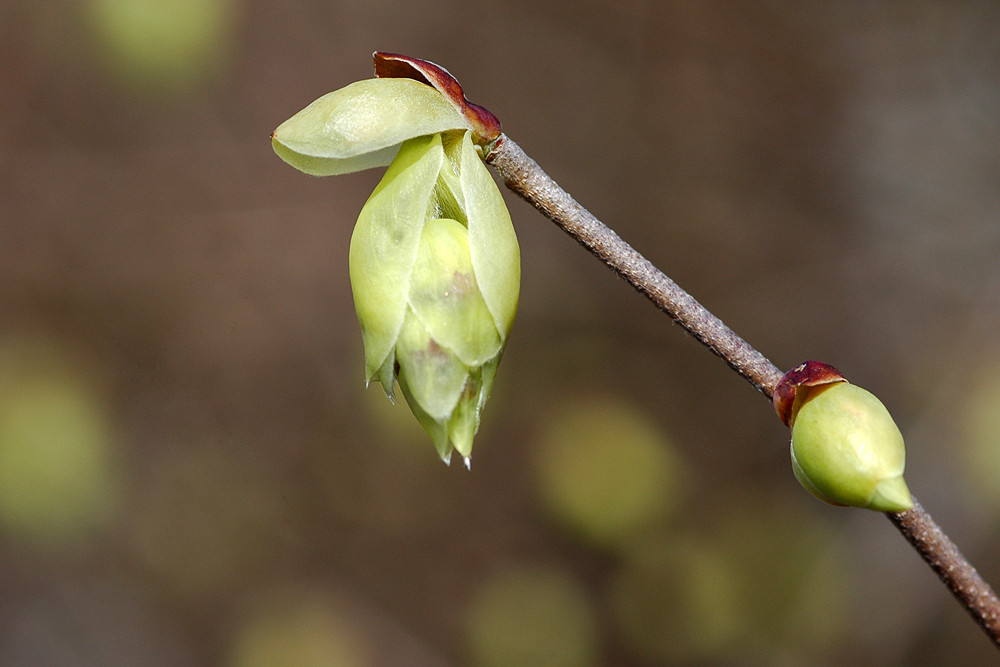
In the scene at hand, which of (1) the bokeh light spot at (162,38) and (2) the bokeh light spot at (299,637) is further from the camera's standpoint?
(2) the bokeh light spot at (299,637)

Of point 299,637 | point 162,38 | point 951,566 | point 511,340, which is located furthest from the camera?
point 511,340

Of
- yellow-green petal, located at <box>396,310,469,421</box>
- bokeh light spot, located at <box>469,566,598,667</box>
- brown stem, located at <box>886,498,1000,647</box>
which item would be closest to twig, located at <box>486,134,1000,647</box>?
brown stem, located at <box>886,498,1000,647</box>

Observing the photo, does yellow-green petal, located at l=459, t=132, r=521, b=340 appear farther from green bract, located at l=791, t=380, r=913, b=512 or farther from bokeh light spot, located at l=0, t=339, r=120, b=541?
bokeh light spot, located at l=0, t=339, r=120, b=541

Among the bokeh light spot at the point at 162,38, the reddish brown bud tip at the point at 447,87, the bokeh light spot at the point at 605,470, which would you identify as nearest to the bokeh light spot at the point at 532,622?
the bokeh light spot at the point at 605,470

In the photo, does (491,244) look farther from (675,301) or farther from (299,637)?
(299,637)

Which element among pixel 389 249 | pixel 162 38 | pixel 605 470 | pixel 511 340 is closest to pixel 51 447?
pixel 162 38

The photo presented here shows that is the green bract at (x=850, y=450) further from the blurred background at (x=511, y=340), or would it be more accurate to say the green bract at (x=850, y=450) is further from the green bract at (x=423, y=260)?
the blurred background at (x=511, y=340)

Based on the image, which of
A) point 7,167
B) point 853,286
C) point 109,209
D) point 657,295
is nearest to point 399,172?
point 657,295
